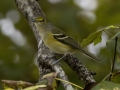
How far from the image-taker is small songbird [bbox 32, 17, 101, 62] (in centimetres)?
352

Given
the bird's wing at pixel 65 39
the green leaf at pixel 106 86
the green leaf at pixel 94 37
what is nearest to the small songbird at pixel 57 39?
the bird's wing at pixel 65 39

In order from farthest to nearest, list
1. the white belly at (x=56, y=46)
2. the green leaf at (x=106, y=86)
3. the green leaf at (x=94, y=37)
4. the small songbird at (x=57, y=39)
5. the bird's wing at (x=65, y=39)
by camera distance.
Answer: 1. the bird's wing at (x=65, y=39)
2. the small songbird at (x=57, y=39)
3. the white belly at (x=56, y=46)
4. the green leaf at (x=94, y=37)
5. the green leaf at (x=106, y=86)

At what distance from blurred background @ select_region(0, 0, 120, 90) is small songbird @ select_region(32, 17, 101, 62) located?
56 cm

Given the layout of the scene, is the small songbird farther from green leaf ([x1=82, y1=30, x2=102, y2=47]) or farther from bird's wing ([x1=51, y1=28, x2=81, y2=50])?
green leaf ([x1=82, y1=30, x2=102, y2=47])

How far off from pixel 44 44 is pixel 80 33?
4.53ft

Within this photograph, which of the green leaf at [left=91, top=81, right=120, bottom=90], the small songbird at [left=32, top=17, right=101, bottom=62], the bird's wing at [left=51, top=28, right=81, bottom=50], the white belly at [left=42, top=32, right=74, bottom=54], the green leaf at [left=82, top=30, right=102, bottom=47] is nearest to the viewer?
the green leaf at [left=91, top=81, right=120, bottom=90]

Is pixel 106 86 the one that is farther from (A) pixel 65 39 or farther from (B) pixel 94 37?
(A) pixel 65 39

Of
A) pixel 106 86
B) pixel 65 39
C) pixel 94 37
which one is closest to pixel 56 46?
pixel 65 39

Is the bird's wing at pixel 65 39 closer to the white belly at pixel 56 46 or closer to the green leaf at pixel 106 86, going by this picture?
the white belly at pixel 56 46

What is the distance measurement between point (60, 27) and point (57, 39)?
3.28 feet

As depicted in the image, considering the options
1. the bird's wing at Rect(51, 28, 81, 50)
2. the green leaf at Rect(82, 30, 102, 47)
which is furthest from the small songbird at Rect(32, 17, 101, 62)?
the green leaf at Rect(82, 30, 102, 47)

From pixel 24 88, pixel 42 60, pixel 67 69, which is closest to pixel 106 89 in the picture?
pixel 24 88

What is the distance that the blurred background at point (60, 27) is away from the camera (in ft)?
14.5

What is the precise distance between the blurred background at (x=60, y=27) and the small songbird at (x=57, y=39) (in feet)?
1.83
